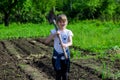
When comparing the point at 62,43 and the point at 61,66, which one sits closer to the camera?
the point at 62,43

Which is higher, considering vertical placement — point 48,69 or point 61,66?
point 61,66

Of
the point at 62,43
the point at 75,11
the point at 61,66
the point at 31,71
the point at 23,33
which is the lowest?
the point at 75,11

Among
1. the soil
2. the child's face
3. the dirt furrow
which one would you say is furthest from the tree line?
the child's face

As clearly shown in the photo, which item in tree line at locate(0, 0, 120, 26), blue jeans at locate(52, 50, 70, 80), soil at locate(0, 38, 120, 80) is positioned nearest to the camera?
blue jeans at locate(52, 50, 70, 80)

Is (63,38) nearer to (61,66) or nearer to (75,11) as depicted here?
(61,66)

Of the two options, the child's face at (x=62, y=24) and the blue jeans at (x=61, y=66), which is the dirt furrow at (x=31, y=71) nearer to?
the blue jeans at (x=61, y=66)

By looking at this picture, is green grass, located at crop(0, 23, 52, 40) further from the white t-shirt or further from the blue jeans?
the white t-shirt

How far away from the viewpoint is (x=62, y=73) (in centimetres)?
652

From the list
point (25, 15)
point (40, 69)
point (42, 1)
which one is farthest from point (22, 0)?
Result: point (40, 69)

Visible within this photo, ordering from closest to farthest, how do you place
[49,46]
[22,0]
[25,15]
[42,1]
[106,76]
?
[106,76] < [49,46] < [22,0] < [25,15] < [42,1]

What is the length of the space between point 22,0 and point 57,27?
28516mm

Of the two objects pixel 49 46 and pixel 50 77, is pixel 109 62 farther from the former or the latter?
pixel 49 46

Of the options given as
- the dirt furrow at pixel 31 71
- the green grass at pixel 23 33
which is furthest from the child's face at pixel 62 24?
the green grass at pixel 23 33

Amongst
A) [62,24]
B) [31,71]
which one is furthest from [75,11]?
A: [62,24]
